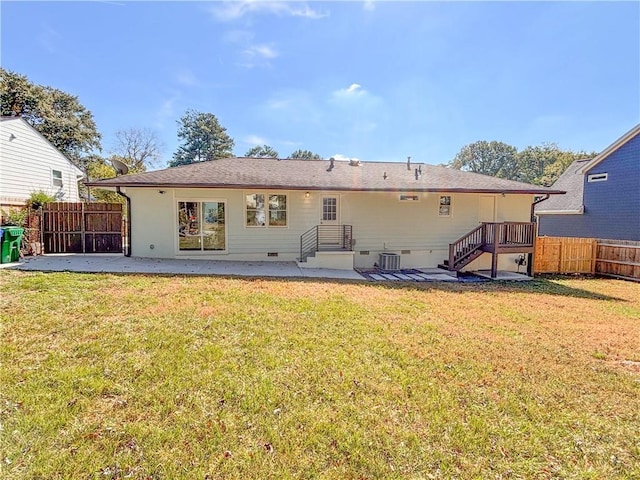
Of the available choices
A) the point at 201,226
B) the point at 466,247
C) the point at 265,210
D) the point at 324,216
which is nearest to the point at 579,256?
the point at 466,247

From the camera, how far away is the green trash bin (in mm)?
8680

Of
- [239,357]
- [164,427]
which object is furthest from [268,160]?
[164,427]

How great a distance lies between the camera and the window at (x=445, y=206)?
1201 cm

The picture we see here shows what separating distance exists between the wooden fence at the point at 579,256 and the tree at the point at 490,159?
1908 inches

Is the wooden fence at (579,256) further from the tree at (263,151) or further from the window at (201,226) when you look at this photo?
the tree at (263,151)

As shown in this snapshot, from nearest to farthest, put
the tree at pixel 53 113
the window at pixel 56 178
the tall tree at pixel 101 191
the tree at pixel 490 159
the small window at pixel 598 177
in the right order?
1. the window at pixel 56 178
2. the small window at pixel 598 177
3. the tall tree at pixel 101 191
4. the tree at pixel 53 113
5. the tree at pixel 490 159

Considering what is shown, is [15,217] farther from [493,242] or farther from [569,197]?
[569,197]

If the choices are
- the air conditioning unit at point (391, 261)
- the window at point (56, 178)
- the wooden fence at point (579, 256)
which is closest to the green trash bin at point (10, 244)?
the window at point (56, 178)

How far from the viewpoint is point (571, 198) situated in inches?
689

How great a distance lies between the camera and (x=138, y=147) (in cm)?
3462

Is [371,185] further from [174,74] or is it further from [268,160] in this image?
[174,74]

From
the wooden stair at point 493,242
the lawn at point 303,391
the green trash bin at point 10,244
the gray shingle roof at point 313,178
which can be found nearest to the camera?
the lawn at point 303,391

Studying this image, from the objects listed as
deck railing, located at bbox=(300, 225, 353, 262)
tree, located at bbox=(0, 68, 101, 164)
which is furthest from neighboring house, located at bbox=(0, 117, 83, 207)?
tree, located at bbox=(0, 68, 101, 164)

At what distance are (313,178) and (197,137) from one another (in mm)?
34120
